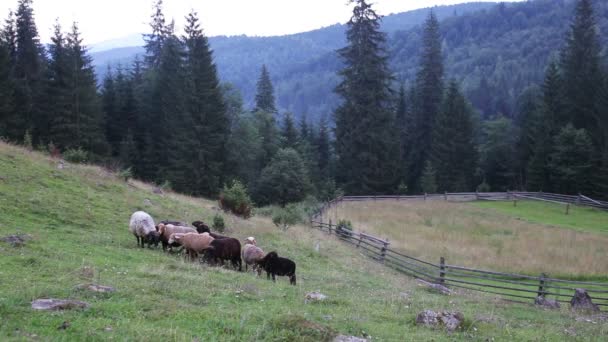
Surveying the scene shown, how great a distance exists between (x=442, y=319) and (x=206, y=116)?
43221 mm

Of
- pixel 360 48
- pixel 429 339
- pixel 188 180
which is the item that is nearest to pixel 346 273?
pixel 429 339

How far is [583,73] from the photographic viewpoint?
58.3 meters

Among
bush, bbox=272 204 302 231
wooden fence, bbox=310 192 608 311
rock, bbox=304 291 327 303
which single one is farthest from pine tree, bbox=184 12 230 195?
rock, bbox=304 291 327 303

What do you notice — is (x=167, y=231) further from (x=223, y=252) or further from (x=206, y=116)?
(x=206, y=116)

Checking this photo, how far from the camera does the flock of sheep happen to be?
13516 millimetres

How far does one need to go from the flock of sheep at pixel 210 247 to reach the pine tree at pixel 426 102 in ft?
180

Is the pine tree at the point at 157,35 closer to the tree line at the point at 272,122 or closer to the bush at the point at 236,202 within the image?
the tree line at the point at 272,122

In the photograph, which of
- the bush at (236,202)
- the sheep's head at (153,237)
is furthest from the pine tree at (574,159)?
the sheep's head at (153,237)

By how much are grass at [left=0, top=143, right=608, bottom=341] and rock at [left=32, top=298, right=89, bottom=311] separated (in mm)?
144

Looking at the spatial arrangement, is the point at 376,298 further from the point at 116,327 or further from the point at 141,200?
the point at 141,200

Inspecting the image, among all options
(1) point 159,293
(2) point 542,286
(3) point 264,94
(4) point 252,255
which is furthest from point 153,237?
(3) point 264,94

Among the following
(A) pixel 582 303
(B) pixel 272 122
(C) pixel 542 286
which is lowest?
(A) pixel 582 303

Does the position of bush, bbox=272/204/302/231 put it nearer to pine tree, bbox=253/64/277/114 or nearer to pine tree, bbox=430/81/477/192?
pine tree, bbox=430/81/477/192

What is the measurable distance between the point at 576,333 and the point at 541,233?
2254 cm
